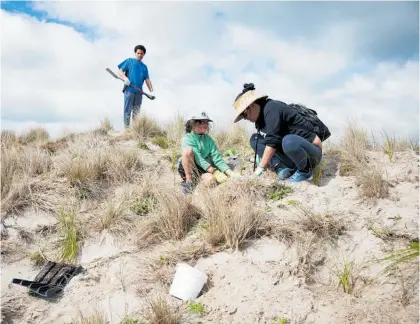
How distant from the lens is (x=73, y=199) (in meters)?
5.05

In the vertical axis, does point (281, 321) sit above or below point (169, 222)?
below

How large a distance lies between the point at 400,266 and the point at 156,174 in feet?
12.6

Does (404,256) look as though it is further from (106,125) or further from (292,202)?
(106,125)

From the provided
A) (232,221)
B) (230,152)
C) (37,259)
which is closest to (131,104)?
(230,152)

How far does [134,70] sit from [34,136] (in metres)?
3.39

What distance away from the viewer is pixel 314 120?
4.93 meters

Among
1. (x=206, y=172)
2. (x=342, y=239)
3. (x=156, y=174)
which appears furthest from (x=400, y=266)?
(x=156, y=174)

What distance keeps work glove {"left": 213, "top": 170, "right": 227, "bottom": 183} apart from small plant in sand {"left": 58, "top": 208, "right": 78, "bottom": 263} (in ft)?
6.36

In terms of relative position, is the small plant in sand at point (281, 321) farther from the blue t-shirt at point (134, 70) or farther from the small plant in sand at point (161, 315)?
the blue t-shirt at point (134, 70)

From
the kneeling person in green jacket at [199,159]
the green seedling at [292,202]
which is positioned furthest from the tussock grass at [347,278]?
the kneeling person in green jacket at [199,159]

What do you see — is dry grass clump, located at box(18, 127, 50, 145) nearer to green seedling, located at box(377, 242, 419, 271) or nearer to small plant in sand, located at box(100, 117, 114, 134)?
small plant in sand, located at box(100, 117, 114, 134)

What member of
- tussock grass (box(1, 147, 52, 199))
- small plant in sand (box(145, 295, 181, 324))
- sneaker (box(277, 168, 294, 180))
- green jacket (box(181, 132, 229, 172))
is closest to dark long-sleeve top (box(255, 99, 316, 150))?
sneaker (box(277, 168, 294, 180))

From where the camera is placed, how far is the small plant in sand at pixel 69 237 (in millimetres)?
4141

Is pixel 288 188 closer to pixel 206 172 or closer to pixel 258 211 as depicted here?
pixel 258 211
